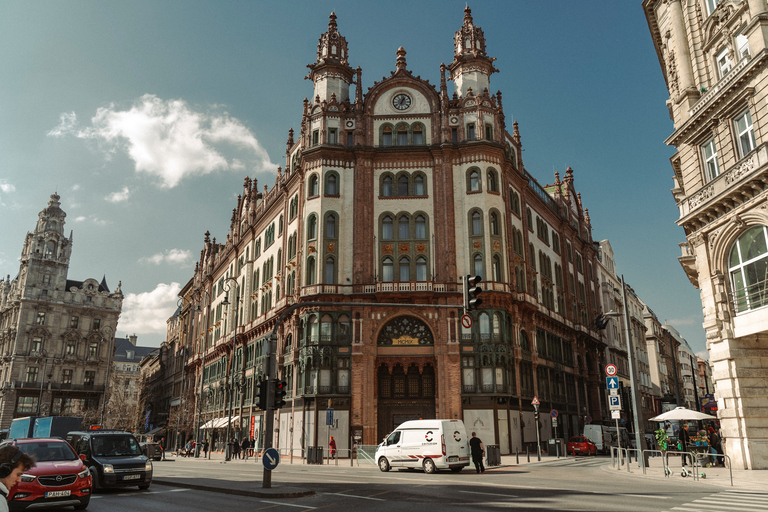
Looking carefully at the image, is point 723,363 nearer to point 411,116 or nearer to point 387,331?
point 387,331

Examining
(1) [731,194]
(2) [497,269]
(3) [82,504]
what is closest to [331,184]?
(2) [497,269]

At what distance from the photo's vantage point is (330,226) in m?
44.9

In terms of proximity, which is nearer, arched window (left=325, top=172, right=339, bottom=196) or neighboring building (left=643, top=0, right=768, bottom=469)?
neighboring building (left=643, top=0, right=768, bottom=469)

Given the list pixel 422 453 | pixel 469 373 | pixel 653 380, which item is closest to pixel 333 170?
pixel 469 373

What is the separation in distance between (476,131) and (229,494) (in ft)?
117

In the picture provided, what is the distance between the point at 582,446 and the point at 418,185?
23741mm

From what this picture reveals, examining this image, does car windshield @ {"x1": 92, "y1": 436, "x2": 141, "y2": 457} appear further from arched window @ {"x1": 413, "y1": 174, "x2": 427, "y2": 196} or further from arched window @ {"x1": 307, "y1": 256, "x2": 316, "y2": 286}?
arched window @ {"x1": 413, "y1": 174, "x2": 427, "y2": 196}

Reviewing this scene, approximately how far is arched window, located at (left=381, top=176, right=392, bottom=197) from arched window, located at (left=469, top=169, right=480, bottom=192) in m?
6.40

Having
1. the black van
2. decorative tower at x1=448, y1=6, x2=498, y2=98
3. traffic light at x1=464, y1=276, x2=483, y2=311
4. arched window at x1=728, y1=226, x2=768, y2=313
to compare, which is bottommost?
the black van

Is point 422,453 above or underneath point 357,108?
Answer: underneath

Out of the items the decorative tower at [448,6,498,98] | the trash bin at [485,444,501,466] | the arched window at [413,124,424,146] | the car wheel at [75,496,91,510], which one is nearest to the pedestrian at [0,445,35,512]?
the car wheel at [75,496,91,510]

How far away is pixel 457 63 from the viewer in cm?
4856

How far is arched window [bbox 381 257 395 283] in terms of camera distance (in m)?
43.7

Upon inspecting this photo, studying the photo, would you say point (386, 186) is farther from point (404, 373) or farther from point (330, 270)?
point (404, 373)
